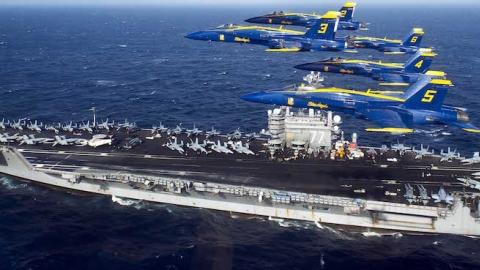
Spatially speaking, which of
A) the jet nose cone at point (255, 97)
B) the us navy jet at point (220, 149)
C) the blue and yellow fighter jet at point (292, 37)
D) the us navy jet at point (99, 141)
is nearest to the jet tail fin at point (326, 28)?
the blue and yellow fighter jet at point (292, 37)

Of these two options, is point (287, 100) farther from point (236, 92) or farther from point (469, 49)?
point (469, 49)

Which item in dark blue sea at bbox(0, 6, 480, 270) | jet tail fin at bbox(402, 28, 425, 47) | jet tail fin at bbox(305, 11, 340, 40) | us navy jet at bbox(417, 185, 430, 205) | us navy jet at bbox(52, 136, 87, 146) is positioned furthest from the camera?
jet tail fin at bbox(402, 28, 425, 47)

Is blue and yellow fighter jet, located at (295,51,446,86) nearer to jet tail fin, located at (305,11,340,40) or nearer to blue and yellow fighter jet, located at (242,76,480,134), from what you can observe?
jet tail fin, located at (305,11,340,40)

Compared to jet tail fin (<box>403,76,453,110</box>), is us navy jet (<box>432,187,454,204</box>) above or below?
below

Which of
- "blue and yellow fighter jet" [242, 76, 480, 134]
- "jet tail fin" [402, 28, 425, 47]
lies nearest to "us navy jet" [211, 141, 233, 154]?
"blue and yellow fighter jet" [242, 76, 480, 134]

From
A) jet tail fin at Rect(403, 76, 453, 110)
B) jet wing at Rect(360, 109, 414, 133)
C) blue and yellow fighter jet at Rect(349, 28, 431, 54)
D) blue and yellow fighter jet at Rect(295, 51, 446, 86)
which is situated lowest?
jet wing at Rect(360, 109, 414, 133)

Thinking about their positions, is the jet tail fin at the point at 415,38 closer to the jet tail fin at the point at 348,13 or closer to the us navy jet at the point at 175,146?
the jet tail fin at the point at 348,13

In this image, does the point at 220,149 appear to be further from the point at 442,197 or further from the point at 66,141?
the point at 442,197

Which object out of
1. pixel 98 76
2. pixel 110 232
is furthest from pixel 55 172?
pixel 98 76
